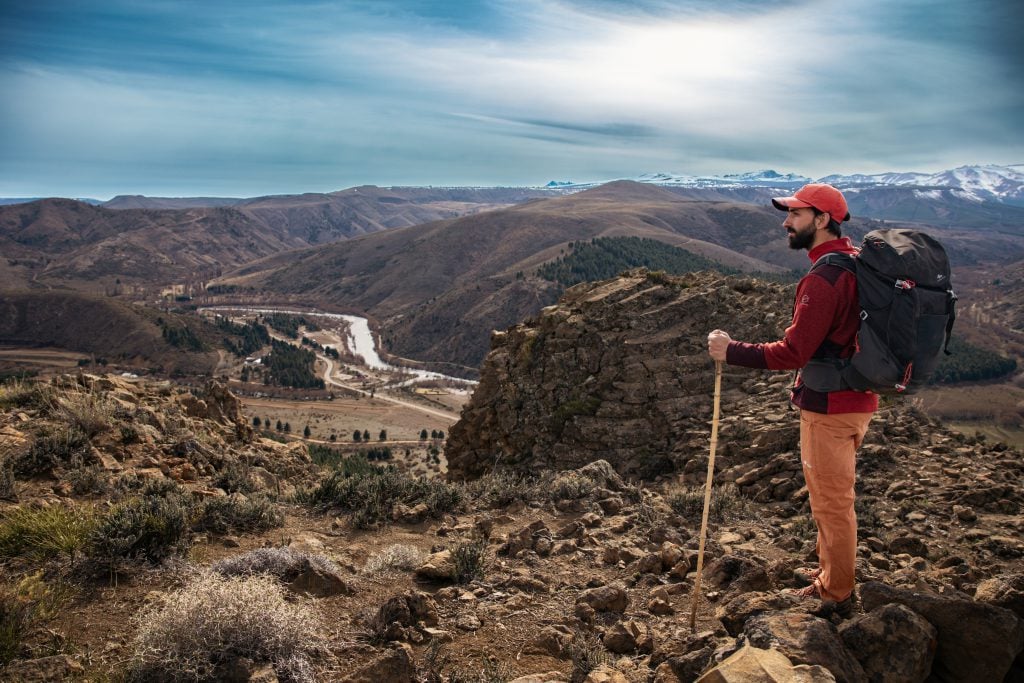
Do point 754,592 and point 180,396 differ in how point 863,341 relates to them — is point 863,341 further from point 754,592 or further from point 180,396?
point 180,396

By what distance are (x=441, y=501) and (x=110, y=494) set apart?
4.23 metres

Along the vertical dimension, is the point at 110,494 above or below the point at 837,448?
below

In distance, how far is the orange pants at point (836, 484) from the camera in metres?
4.16

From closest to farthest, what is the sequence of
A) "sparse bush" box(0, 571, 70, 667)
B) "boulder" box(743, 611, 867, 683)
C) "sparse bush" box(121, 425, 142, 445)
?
"boulder" box(743, 611, 867, 683) → "sparse bush" box(0, 571, 70, 667) → "sparse bush" box(121, 425, 142, 445)

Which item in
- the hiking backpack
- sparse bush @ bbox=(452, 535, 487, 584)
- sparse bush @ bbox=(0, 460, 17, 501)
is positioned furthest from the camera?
sparse bush @ bbox=(0, 460, 17, 501)

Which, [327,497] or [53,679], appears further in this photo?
[327,497]

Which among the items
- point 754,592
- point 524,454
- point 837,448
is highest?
point 837,448

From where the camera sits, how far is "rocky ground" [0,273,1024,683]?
3816mm

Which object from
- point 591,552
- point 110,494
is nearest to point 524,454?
point 591,552

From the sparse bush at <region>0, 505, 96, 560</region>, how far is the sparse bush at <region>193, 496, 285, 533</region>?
4.23 ft

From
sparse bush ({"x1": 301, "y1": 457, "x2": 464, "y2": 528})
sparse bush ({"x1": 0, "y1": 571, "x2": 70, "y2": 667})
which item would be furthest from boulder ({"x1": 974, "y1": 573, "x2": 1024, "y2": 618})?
sparse bush ({"x1": 0, "y1": 571, "x2": 70, "y2": 667})

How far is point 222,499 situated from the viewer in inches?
287

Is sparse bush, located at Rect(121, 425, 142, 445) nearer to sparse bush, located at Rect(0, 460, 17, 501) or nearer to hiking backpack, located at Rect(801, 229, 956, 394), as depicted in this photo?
sparse bush, located at Rect(0, 460, 17, 501)

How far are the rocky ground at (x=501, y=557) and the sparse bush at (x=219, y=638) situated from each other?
18mm
